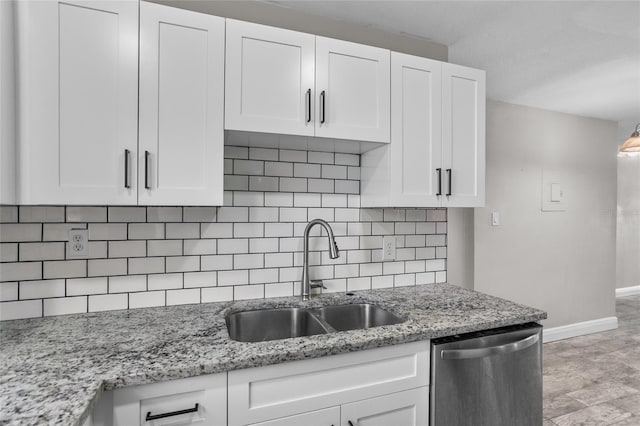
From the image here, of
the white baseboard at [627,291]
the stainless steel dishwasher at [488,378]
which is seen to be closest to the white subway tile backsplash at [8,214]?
the stainless steel dishwasher at [488,378]

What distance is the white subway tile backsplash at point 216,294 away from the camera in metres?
1.77

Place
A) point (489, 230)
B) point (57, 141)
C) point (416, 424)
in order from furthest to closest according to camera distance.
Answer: point (489, 230) < point (416, 424) < point (57, 141)

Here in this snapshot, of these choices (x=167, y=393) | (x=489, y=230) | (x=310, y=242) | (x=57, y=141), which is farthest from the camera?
(x=489, y=230)

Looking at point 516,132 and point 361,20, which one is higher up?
point 361,20

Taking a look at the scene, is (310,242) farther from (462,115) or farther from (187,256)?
(462,115)

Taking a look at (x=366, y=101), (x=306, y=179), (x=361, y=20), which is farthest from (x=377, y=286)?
(x=361, y=20)

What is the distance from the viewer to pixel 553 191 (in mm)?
3734

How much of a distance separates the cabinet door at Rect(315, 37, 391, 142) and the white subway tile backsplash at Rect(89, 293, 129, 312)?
1201mm

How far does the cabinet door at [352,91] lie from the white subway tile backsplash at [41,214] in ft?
3.98

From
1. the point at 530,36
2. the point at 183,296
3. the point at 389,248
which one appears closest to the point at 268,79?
the point at 183,296

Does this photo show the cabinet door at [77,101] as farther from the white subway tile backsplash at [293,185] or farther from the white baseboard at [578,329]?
the white baseboard at [578,329]

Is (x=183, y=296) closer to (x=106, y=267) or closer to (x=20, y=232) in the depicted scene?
(x=106, y=267)

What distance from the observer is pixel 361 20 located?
2078 mm

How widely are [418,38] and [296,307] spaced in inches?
73.4
